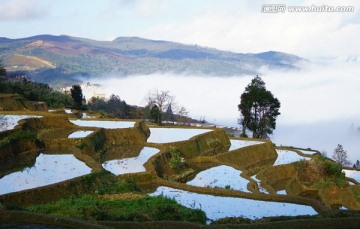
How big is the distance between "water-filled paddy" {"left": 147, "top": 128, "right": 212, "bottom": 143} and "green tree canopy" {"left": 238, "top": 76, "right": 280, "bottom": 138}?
41.8 feet

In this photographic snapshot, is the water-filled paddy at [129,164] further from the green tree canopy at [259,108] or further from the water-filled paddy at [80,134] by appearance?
the green tree canopy at [259,108]

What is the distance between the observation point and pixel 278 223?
32.7ft

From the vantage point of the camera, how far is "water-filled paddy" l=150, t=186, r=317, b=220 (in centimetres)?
1464

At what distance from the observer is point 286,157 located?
32.2 meters

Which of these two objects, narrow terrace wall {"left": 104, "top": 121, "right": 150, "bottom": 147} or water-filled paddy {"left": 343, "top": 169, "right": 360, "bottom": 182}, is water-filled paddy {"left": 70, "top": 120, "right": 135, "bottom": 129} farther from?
water-filled paddy {"left": 343, "top": 169, "right": 360, "bottom": 182}

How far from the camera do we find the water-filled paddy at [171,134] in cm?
3029

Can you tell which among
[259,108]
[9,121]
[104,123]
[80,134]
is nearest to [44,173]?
[80,134]

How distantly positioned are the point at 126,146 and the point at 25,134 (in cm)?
730

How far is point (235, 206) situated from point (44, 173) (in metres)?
7.85

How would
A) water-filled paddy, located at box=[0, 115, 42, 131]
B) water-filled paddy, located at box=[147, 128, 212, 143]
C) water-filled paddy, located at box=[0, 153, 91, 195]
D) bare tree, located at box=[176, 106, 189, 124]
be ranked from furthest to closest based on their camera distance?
bare tree, located at box=[176, 106, 189, 124]
water-filled paddy, located at box=[147, 128, 212, 143]
water-filled paddy, located at box=[0, 115, 42, 131]
water-filled paddy, located at box=[0, 153, 91, 195]

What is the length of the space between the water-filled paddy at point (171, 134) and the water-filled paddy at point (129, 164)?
4590 mm

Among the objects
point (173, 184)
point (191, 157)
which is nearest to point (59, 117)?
point (191, 157)

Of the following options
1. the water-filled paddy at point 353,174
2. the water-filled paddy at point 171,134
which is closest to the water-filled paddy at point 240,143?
the water-filled paddy at point 171,134

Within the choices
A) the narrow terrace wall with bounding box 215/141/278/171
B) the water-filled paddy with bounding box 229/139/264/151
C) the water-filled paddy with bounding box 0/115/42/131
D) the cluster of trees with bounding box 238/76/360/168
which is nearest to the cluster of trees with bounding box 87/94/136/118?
the cluster of trees with bounding box 238/76/360/168
